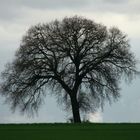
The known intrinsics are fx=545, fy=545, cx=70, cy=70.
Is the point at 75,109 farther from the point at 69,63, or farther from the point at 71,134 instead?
the point at 71,134

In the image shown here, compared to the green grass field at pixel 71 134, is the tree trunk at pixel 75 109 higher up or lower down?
higher up

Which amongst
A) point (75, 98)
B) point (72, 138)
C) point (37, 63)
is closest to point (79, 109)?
point (75, 98)

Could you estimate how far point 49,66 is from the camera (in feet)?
174

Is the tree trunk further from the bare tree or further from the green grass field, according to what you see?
the green grass field

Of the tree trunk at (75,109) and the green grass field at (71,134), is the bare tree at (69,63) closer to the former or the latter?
the tree trunk at (75,109)

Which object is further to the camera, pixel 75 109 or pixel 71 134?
pixel 75 109

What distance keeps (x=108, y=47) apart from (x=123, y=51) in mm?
1674

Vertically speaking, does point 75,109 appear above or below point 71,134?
above

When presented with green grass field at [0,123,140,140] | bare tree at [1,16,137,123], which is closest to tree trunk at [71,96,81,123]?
bare tree at [1,16,137,123]

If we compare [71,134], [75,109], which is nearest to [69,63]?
[75,109]

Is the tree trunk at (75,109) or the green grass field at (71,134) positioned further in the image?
the tree trunk at (75,109)

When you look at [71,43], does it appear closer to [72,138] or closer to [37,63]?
[37,63]

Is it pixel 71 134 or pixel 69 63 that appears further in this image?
pixel 69 63

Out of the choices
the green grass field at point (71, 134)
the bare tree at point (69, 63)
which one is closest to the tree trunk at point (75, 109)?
the bare tree at point (69, 63)
